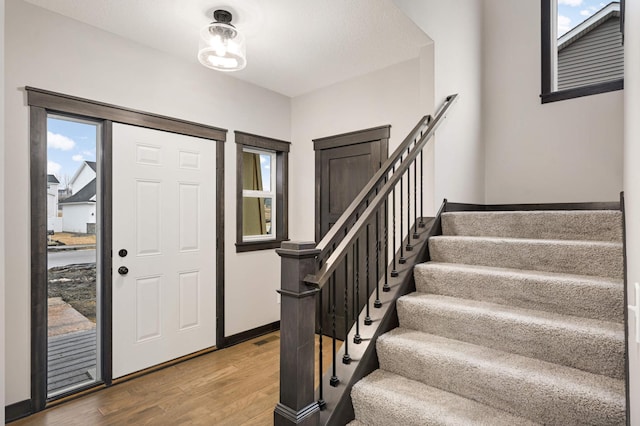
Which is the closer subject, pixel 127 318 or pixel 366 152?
pixel 127 318

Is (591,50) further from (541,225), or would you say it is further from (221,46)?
(221,46)

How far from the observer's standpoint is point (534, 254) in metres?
2.14

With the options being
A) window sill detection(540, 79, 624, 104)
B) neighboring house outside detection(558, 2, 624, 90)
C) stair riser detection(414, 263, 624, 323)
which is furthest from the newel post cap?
neighboring house outside detection(558, 2, 624, 90)

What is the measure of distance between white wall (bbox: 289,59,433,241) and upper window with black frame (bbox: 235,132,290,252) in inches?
5.2

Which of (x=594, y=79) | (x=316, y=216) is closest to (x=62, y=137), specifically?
(x=316, y=216)

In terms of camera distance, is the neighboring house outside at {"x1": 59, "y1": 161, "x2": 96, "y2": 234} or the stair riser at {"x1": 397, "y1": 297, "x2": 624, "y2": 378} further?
the neighboring house outside at {"x1": 59, "y1": 161, "x2": 96, "y2": 234}

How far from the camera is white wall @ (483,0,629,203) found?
292 centimetres

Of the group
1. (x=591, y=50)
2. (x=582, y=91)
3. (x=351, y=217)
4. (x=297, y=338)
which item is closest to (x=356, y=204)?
(x=351, y=217)

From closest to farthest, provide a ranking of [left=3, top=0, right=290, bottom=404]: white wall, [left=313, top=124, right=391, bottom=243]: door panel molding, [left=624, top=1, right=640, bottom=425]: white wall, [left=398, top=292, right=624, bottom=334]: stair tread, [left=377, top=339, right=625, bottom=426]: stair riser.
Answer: [left=624, top=1, right=640, bottom=425]: white wall → [left=377, top=339, right=625, bottom=426]: stair riser → [left=398, top=292, right=624, bottom=334]: stair tread → [left=3, top=0, right=290, bottom=404]: white wall → [left=313, top=124, right=391, bottom=243]: door panel molding

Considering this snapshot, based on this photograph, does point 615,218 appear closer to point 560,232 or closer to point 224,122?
point 560,232

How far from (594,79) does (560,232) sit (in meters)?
1.79

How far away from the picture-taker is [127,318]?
9.36 ft

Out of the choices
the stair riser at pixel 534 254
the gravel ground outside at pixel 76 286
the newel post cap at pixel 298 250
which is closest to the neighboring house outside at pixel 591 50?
the stair riser at pixel 534 254

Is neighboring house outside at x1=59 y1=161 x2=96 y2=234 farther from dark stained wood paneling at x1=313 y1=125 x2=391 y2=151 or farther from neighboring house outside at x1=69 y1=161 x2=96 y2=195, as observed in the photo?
dark stained wood paneling at x1=313 y1=125 x2=391 y2=151
